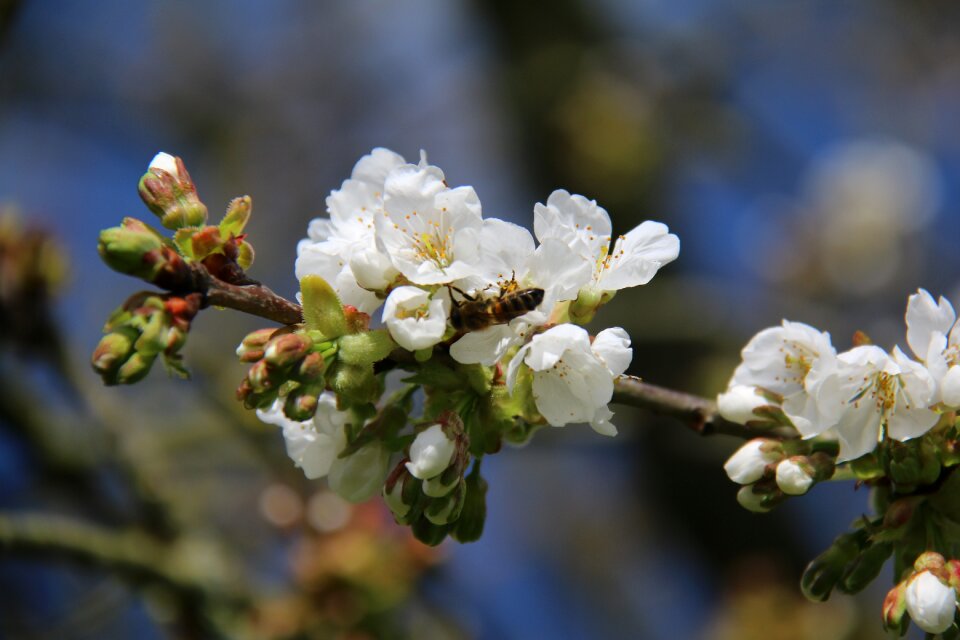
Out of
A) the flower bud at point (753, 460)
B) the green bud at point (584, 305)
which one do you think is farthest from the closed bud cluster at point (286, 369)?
the flower bud at point (753, 460)

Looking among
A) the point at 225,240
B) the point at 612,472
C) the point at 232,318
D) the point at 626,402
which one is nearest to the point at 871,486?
the point at 626,402

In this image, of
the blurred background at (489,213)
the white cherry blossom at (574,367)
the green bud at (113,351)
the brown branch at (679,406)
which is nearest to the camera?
the green bud at (113,351)

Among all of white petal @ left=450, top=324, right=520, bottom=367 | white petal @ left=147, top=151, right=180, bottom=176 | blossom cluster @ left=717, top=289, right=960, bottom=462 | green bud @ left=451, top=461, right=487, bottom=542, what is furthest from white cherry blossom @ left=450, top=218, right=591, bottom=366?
white petal @ left=147, top=151, right=180, bottom=176

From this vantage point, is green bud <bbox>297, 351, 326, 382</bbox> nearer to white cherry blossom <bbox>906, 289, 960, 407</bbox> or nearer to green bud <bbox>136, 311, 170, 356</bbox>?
green bud <bbox>136, 311, 170, 356</bbox>

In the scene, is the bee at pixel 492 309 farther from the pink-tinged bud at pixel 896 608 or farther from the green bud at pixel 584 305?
the pink-tinged bud at pixel 896 608

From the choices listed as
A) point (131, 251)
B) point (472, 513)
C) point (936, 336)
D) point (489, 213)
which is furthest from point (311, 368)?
point (489, 213)

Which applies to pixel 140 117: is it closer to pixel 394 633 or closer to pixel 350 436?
pixel 394 633
